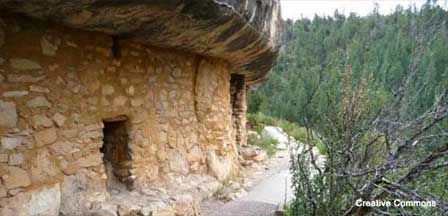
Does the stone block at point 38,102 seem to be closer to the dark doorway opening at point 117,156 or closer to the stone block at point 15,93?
the stone block at point 15,93

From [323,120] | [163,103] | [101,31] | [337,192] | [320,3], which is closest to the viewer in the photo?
[337,192]

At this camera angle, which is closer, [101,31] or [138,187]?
[101,31]

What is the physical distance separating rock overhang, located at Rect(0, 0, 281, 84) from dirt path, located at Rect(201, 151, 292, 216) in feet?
5.17

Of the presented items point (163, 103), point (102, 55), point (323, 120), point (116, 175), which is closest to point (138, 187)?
point (116, 175)

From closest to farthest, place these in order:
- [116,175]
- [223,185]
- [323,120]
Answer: [323,120] → [116,175] → [223,185]

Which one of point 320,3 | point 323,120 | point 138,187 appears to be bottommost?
point 138,187

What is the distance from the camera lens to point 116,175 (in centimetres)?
407

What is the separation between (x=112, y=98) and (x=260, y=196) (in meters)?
2.51

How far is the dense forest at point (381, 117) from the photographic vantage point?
7.11 feet

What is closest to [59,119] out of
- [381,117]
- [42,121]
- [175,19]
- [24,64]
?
[42,121]

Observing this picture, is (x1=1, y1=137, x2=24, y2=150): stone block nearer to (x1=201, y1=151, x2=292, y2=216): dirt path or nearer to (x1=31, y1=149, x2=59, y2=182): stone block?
(x1=31, y1=149, x2=59, y2=182): stone block

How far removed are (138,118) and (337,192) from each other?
7.05 feet

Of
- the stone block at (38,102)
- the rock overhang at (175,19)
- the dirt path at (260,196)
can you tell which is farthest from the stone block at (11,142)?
the dirt path at (260,196)

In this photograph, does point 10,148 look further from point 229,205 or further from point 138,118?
point 229,205
